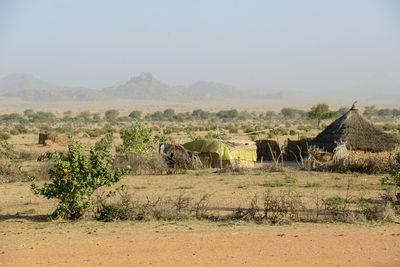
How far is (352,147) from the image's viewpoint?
19.3 m

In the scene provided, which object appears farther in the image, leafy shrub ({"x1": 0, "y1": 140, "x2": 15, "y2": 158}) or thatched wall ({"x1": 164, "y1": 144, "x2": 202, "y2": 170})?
leafy shrub ({"x1": 0, "y1": 140, "x2": 15, "y2": 158})

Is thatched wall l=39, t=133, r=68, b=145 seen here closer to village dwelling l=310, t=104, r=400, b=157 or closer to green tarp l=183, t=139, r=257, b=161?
green tarp l=183, t=139, r=257, b=161

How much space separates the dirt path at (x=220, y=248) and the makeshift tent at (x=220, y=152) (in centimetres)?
1014

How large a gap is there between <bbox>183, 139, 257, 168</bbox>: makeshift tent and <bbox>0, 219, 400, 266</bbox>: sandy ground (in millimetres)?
9841

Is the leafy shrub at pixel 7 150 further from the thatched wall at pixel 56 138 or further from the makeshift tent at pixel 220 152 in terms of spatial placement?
the makeshift tent at pixel 220 152

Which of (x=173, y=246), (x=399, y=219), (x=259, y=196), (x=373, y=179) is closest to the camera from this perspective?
(x=173, y=246)

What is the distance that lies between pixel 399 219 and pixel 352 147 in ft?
32.3

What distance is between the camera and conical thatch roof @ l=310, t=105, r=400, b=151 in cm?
1933

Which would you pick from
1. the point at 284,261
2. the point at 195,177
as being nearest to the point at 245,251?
the point at 284,261

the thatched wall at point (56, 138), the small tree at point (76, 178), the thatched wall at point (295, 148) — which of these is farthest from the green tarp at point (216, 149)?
the thatched wall at point (56, 138)

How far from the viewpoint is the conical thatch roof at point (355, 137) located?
19.3m

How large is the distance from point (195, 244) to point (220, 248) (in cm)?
47

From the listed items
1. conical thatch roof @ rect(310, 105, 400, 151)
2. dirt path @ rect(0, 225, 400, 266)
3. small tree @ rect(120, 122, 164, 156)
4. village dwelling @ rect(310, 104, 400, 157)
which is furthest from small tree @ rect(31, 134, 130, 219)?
conical thatch roof @ rect(310, 105, 400, 151)

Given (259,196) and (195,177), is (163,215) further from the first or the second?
(195,177)
